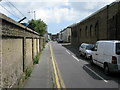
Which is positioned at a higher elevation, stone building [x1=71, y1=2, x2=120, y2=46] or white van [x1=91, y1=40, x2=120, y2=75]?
stone building [x1=71, y1=2, x2=120, y2=46]

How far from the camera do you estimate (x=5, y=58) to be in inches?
229

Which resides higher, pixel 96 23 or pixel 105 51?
pixel 96 23

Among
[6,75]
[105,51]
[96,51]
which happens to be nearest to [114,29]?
[96,51]

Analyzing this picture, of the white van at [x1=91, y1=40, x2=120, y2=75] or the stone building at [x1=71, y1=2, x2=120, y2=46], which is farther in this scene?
the stone building at [x1=71, y1=2, x2=120, y2=46]

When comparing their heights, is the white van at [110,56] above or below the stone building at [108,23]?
below

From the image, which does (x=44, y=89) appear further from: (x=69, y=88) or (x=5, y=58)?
(x=5, y=58)

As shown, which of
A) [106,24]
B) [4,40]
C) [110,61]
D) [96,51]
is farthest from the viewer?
[106,24]

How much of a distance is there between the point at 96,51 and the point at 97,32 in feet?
61.2

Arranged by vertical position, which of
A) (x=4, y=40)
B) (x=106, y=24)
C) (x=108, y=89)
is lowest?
(x=108, y=89)

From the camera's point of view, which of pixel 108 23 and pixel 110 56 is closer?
pixel 110 56

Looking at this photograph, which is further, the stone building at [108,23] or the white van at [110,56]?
the stone building at [108,23]

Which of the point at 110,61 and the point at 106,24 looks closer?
the point at 110,61

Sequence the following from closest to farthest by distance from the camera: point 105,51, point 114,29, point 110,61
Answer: point 110,61
point 105,51
point 114,29

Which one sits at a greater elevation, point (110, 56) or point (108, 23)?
point (108, 23)
